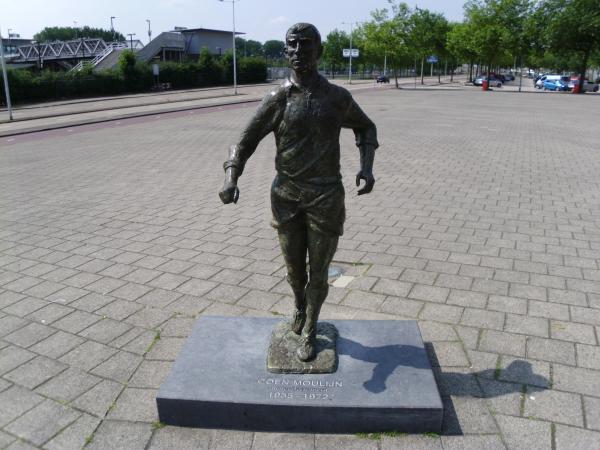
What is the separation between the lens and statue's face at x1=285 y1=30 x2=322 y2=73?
2.89m

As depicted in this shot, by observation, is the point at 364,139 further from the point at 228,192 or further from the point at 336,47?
the point at 336,47

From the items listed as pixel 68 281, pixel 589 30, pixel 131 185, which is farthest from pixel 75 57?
pixel 68 281

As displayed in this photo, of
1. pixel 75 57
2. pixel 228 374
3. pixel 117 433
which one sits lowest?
pixel 117 433

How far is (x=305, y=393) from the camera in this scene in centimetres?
318

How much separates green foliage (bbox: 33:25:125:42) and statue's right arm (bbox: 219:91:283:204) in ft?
407

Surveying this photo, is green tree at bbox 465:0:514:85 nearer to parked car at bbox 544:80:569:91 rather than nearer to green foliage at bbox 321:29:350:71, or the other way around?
parked car at bbox 544:80:569:91

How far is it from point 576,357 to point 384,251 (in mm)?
2606

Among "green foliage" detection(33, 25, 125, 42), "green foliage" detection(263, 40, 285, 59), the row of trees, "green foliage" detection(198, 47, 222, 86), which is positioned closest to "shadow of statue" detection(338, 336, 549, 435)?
the row of trees

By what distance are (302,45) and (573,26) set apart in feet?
130

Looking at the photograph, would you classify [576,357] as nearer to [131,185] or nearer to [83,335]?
[83,335]

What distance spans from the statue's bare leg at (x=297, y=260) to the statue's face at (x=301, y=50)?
3.27 ft

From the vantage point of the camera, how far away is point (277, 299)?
→ 4.94 m

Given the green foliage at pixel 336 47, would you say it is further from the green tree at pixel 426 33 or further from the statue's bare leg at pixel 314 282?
the statue's bare leg at pixel 314 282

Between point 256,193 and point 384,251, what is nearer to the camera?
point 384,251
